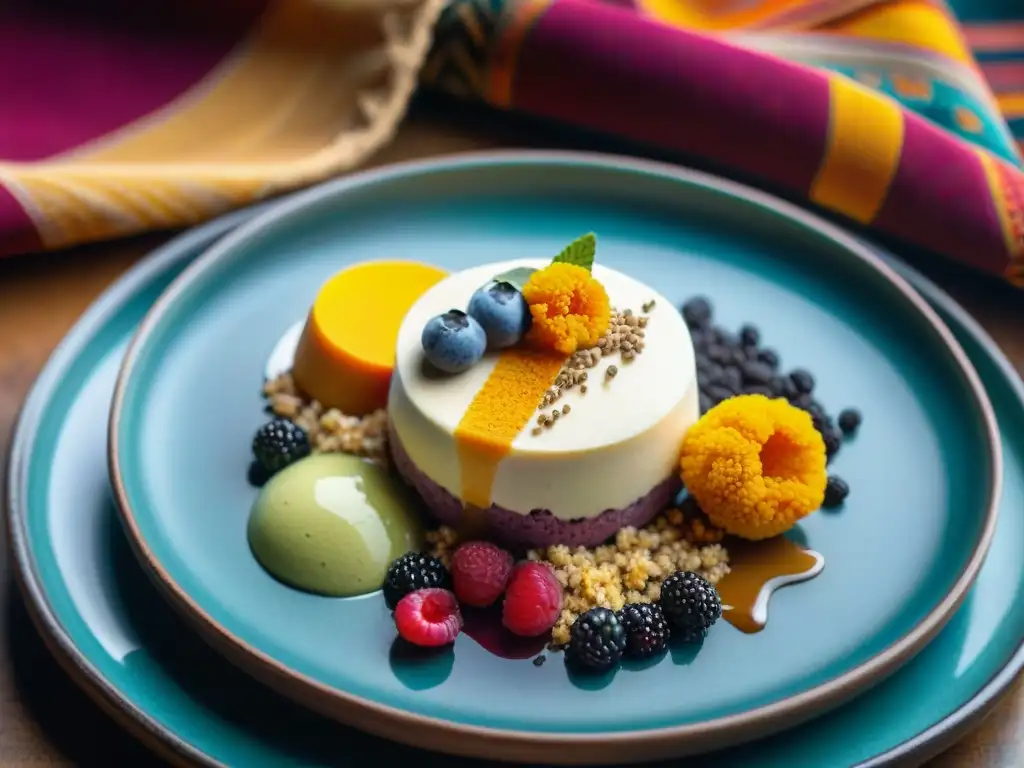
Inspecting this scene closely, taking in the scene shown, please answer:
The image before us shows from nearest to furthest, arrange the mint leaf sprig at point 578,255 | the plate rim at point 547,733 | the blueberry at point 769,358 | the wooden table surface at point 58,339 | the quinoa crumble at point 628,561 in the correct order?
the plate rim at point 547,733, the wooden table surface at point 58,339, the quinoa crumble at point 628,561, the mint leaf sprig at point 578,255, the blueberry at point 769,358

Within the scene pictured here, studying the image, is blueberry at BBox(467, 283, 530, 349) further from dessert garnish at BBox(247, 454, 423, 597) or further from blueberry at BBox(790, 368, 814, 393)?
blueberry at BBox(790, 368, 814, 393)

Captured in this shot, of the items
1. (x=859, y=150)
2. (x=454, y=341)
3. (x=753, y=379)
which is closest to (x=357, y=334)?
(x=454, y=341)

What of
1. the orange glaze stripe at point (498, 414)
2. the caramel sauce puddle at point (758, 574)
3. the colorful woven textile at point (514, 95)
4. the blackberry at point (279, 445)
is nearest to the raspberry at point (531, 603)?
the orange glaze stripe at point (498, 414)

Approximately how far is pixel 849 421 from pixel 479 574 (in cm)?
68

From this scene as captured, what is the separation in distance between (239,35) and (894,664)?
72.5 inches

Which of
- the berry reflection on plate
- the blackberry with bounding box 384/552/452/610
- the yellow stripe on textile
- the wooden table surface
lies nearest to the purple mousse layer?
the berry reflection on plate

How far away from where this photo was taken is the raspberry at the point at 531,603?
5.24 feet

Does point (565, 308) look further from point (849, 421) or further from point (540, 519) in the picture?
point (849, 421)

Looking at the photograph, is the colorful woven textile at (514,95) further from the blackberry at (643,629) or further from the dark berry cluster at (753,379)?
the blackberry at (643,629)

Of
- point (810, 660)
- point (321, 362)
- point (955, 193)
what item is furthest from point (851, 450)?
point (321, 362)

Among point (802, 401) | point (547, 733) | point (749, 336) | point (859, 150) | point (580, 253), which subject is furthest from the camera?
point (859, 150)

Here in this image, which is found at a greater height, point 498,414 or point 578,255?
point 578,255

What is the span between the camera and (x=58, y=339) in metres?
2.09

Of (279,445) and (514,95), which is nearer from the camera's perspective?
(279,445)
